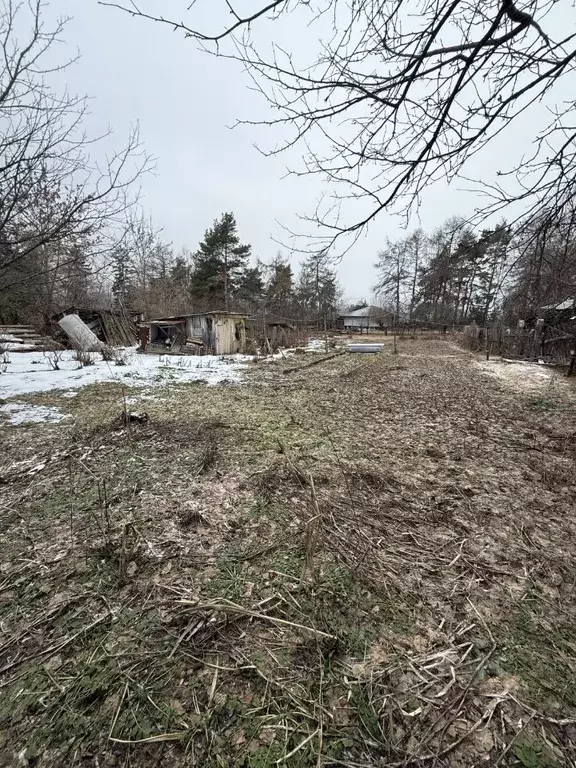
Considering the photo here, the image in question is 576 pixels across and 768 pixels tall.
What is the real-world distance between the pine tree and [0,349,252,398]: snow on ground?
20215 mm

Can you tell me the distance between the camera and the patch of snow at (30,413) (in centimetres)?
498

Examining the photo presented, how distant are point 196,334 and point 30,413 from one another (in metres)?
10.5

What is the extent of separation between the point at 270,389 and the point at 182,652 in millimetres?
6633

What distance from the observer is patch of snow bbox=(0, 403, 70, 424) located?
196 inches

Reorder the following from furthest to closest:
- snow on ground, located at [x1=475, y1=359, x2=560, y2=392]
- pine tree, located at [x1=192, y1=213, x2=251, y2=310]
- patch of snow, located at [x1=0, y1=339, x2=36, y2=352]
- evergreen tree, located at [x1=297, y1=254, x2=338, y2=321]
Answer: evergreen tree, located at [x1=297, y1=254, x2=338, y2=321], pine tree, located at [x1=192, y1=213, x2=251, y2=310], patch of snow, located at [x1=0, y1=339, x2=36, y2=352], snow on ground, located at [x1=475, y1=359, x2=560, y2=392]

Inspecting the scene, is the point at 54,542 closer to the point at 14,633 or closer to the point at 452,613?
the point at 14,633

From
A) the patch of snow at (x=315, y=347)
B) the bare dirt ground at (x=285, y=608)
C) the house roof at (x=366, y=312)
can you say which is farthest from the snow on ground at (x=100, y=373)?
the house roof at (x=366, y=312)

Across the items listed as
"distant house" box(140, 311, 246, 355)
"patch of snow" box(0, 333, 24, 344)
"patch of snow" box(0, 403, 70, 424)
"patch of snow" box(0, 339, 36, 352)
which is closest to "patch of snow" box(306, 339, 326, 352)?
"distant house" box(140, 311, 246, 355)

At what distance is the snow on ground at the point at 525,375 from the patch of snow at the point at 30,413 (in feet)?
32.6

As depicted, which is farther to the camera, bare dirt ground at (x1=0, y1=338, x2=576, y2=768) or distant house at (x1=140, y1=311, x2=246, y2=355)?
distant house at (x1=140, y1=311, x2=246, y2=355)

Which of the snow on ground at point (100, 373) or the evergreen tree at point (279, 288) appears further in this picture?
the evergreen tree at point (279, 288)

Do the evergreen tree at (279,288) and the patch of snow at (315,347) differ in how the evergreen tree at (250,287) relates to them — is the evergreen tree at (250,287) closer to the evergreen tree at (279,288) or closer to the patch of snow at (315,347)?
the evergreen tree at (279,288)

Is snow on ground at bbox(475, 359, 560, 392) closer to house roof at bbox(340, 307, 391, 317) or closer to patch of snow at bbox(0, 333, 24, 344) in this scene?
patch of snow at bbox(0, 333, 24, 344)

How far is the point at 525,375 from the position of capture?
10.3 meters
